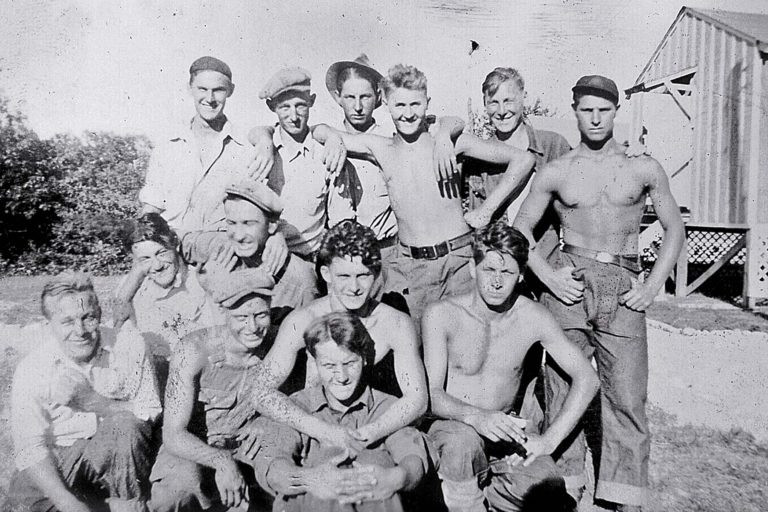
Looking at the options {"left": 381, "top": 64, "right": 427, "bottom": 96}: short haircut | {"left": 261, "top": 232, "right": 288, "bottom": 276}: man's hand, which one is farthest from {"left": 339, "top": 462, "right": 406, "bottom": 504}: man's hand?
{"left": 381, "top": 64, "right": 427, "bottom": 96}: short haircut

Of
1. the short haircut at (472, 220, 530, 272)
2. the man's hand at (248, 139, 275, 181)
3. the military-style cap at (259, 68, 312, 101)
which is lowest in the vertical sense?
the short haircut at (472, 220, 530, 272)

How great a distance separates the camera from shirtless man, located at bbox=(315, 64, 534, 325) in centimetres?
362

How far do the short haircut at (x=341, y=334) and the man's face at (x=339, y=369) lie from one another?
0.09ft

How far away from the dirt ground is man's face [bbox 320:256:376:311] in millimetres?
1819

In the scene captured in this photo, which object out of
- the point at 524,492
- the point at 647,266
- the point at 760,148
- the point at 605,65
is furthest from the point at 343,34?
the point at 647,266

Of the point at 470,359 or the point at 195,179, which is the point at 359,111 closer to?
the point at 195,179

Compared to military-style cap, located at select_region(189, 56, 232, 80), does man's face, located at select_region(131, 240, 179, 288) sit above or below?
below

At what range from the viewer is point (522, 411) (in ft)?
11.0

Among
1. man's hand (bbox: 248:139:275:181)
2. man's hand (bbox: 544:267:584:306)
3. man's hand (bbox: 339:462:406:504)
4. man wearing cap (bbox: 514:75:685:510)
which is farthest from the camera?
man's hand (bbox: 248:139:275:181)

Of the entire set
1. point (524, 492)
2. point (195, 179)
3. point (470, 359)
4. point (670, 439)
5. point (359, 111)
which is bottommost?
point (670, 439)

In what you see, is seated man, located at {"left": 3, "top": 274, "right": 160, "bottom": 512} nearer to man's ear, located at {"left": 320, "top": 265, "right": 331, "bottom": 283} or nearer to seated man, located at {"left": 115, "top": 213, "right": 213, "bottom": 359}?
seated man, located at {"left": 115, "top": 213, "right": 213, "bottom": 359}

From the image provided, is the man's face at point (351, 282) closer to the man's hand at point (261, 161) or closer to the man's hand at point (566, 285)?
the man's hand at point (261, 161)

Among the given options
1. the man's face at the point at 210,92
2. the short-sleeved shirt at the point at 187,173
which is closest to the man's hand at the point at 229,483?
the short-sleeved shirt at the point at 187,173

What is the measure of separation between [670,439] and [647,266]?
7927mm
